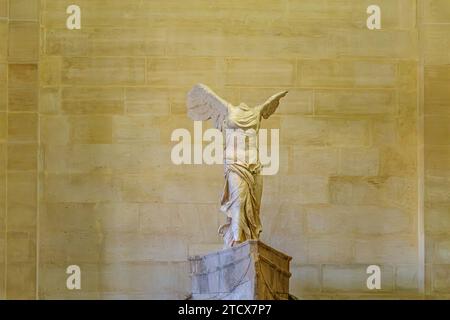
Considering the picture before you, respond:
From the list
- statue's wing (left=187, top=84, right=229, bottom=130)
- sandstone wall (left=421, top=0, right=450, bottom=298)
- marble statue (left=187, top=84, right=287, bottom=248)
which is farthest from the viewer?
sandstone wall (left=421, top=0, right=450, bottom=298)

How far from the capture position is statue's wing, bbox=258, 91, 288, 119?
937 inches

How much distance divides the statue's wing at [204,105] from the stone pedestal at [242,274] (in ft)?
7.42

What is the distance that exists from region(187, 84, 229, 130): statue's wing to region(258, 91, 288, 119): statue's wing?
0.55m

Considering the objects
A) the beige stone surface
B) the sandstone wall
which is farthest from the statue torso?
the sandstone wall

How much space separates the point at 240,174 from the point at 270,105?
1.32 meters

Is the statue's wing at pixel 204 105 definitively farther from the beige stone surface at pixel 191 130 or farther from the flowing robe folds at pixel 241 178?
the beige stone surface at pixel 191 130

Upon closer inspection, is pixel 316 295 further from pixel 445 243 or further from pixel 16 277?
pixel 16 277

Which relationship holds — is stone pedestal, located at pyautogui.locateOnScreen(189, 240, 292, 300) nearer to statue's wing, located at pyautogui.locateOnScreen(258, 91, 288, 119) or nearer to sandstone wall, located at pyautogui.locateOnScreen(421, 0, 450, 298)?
statue's wing, located at pyautogui.locateOnScreen(258, 91, 288, 119)

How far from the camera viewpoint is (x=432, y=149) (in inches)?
1008

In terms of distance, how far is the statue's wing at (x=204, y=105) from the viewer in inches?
937

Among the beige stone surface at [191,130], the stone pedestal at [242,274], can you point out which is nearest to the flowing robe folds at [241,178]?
the stone pedestal at [242,274]

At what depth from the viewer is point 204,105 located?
2406cm

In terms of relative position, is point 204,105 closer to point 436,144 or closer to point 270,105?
point 270,105

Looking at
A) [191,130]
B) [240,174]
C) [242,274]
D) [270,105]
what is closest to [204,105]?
[270,105]
